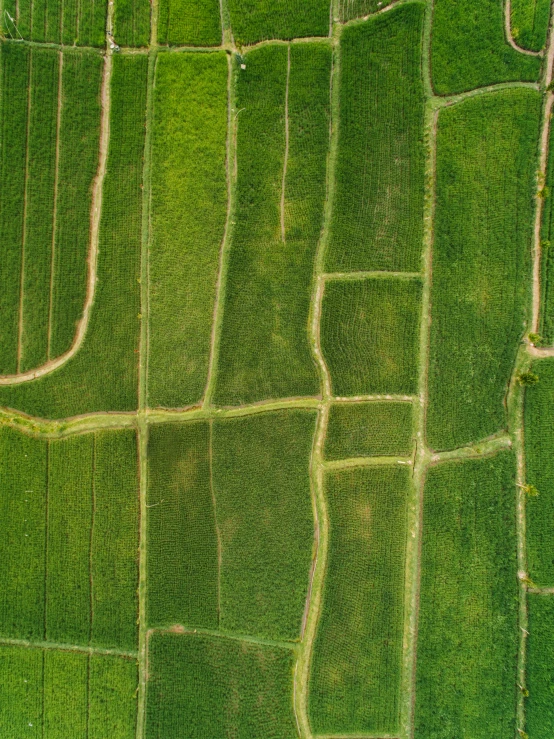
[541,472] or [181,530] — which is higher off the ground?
[541,472]

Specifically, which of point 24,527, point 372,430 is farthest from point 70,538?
point 372,430

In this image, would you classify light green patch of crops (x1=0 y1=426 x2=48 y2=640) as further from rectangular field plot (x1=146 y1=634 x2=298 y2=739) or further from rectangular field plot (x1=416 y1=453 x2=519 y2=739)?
rectangular field plot (x1=416 y1=453 x2=519 y2=739)

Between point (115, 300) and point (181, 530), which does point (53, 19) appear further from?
point (181, 530)

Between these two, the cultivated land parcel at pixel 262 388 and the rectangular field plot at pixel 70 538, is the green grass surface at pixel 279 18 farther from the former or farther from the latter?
the rectangular field plot at pixel 70 538

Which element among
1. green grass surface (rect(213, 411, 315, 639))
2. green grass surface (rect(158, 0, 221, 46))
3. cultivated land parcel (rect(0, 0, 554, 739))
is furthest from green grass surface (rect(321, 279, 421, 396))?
green grass surface (rect(158, 0, 221, 46))

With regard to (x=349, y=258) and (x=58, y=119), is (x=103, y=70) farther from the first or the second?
(x=349, y=258)

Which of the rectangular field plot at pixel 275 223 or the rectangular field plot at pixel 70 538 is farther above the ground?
the rectangular field plot at pixel 275 223

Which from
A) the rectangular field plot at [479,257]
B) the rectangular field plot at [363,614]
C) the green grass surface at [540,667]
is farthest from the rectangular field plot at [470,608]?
the rectangular field plot at [479,257]
